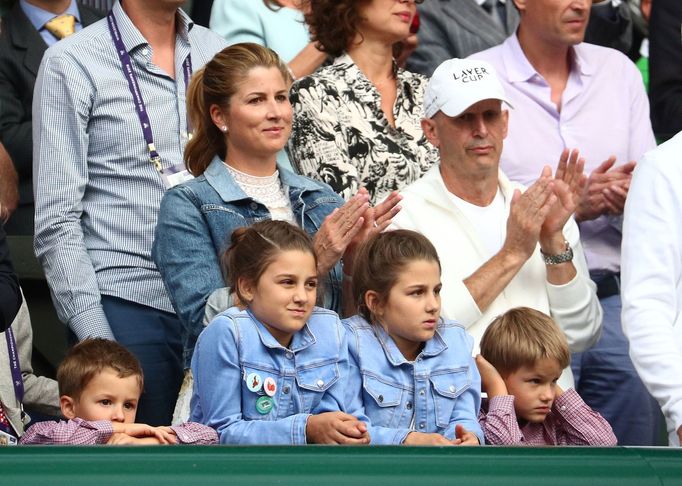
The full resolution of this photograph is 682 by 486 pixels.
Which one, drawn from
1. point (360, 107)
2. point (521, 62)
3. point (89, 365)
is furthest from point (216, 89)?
point (521, 62)

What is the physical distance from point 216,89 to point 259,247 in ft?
3.02

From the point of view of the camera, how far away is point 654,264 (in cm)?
432

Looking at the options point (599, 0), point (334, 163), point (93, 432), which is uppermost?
point (599, 0)

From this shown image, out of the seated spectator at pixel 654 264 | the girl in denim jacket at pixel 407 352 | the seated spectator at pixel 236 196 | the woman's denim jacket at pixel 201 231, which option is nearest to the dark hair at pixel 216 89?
the seated spectator at pixel 236 196

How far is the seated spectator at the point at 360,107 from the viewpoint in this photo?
5.30 meters

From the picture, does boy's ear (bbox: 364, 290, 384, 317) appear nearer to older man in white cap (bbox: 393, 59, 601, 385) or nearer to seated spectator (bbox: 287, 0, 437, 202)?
older man in white cap (bbox: 393, 59, 601, 385)

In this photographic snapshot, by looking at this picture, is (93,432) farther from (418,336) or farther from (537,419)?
(537,419)

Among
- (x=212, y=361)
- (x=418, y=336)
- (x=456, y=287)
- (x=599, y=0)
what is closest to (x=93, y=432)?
(x=212, y=361)

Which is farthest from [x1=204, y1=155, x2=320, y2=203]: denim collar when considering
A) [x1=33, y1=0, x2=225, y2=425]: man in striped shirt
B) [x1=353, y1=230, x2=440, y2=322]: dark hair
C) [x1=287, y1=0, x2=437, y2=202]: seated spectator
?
[x1=353, y1=230, x2=440, y2=322]: dark hair

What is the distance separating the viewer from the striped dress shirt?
5.09 meters

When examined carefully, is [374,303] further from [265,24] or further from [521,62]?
[265,24]

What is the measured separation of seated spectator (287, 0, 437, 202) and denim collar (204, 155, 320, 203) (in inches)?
10.9

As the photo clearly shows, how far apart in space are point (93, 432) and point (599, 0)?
14.2 ft

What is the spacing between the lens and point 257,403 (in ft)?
13.5
